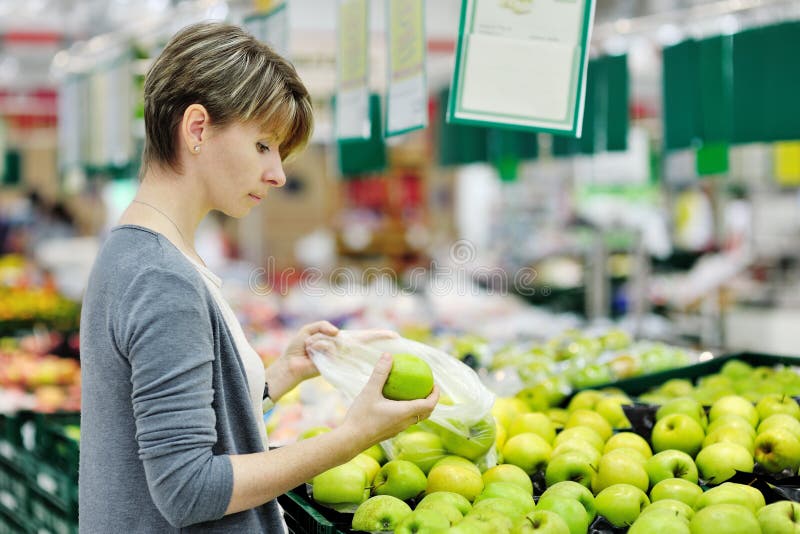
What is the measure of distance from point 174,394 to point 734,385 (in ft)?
6.65

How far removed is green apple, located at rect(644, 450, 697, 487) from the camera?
1.96m

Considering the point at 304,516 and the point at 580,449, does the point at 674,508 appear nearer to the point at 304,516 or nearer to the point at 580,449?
the point at 580,449

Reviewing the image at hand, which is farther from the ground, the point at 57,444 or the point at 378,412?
the point at 378,412

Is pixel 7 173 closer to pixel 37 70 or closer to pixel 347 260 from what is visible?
pixel 37 70

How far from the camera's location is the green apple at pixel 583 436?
220cm

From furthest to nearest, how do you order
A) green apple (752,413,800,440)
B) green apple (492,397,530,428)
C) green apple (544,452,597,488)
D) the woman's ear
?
green apple (492,397,530,428)
green apple (752,413,800,440)
green apple (544,452,597,488)
the woman's ear

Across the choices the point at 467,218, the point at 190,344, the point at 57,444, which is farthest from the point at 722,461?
the point at 467,218

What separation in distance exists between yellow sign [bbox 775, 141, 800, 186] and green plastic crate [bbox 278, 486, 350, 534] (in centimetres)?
842

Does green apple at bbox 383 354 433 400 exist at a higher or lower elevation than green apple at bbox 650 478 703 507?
higher

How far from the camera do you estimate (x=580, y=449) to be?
209cm

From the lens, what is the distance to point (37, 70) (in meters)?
13.0

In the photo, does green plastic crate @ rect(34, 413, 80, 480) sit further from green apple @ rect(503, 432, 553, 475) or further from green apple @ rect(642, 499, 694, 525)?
green apple @ rect(642, 499, 694, 525)

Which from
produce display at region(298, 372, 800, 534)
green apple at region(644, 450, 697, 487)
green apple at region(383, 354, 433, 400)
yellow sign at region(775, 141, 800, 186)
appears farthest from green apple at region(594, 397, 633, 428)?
yellow sign at region(775, 141, 800, 186)

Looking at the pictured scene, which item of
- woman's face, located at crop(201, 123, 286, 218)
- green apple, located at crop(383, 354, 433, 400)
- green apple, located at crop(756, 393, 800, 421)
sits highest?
woman's face, located at crop(201, 123, 286, 218)
